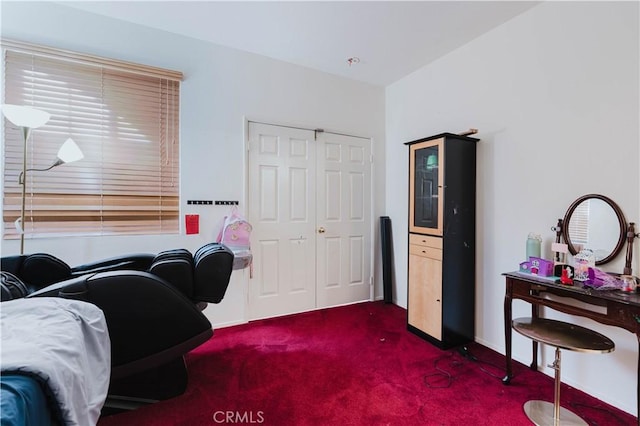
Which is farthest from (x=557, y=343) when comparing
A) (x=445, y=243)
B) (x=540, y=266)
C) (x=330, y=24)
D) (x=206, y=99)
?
(x=206, y=99)

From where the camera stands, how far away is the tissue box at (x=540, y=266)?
6.39ft

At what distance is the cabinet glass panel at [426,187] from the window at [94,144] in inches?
89.9

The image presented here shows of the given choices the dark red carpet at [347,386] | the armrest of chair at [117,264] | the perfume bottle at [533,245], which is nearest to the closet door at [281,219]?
the dark red carpet at [347,386]

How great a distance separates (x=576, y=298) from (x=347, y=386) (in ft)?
5.02

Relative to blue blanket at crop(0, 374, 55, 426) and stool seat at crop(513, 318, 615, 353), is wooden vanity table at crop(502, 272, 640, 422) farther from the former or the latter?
blue blanket at crop(0, 374, 55, 426)

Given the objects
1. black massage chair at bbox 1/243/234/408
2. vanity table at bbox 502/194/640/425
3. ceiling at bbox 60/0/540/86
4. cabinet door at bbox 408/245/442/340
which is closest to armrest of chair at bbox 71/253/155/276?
black massage chair at bbox 1/243/234/408

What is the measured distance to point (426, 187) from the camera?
2.70m

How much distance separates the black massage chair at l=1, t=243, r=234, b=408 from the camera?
1476 mm

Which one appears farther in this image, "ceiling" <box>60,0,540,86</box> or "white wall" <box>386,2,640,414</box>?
"ceiling" <box>60,0,540,86</box>

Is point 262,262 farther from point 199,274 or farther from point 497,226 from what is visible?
point 497,226

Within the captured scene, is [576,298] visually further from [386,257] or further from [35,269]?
[35,269]

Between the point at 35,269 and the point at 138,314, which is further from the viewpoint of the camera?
the point at 35,269

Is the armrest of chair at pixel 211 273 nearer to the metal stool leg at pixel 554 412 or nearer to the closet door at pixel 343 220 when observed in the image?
the closet door at pixel 343 220

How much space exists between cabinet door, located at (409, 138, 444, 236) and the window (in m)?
2.25
